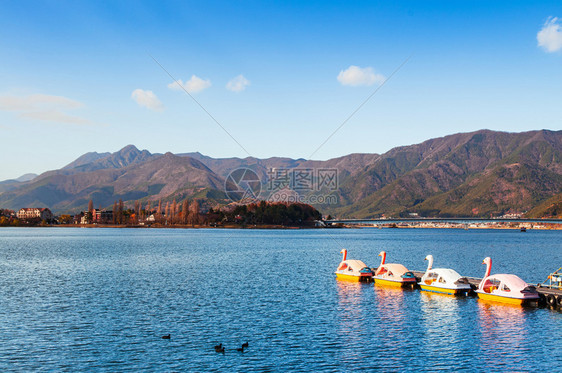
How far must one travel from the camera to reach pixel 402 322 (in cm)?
4728

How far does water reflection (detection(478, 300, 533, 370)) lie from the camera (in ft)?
116

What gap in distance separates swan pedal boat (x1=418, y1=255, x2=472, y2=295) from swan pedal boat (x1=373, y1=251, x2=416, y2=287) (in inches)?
150

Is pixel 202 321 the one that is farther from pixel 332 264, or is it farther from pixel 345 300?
pixel 332 264

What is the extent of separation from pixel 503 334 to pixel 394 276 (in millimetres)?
29510

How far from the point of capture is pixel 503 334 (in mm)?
42500

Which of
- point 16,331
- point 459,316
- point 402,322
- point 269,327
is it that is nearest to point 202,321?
point 269,327

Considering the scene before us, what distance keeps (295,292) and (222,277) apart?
66.6 ft

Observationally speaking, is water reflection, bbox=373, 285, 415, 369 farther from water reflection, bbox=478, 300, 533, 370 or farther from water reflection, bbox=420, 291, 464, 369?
water reflection, bbox=478, 300, 533, 370

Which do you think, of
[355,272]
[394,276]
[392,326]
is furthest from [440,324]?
[355,272]

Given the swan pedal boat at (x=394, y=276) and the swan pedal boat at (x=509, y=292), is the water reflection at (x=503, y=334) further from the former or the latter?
the swan pedal boat at (x=394, y=276)

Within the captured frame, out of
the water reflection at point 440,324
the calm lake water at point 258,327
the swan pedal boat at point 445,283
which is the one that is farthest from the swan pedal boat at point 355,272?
the water reflection at point 440,324

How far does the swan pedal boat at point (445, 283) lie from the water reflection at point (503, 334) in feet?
15.5

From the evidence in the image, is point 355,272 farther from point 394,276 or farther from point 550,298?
point 550,298

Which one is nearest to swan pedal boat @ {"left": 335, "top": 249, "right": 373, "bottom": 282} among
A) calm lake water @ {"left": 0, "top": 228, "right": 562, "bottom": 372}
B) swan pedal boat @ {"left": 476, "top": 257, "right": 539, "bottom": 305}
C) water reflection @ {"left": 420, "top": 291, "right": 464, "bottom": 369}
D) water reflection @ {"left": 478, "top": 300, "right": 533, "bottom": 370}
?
calm lake water @ {"left": 0, "top": 228, "right": 562, "bottom": 372}
